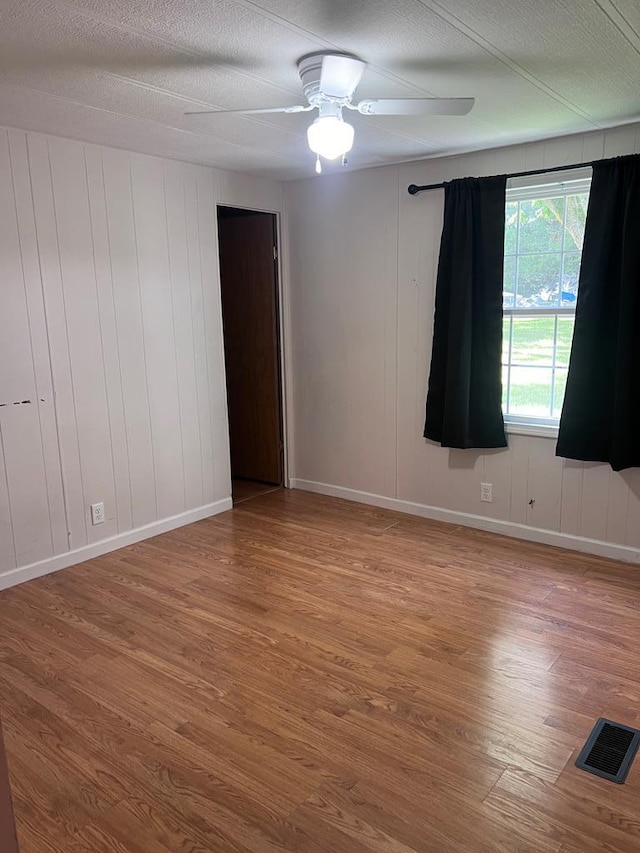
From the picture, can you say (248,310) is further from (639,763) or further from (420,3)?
(639,763)

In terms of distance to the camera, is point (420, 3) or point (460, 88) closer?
point (420, 3)

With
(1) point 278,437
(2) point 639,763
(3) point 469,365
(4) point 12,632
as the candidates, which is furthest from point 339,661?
(1) point 278,437

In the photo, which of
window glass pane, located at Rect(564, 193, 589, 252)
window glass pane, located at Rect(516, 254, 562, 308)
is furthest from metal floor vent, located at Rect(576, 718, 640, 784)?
window glass pane, located at Rect(564, 193, 589, 252)

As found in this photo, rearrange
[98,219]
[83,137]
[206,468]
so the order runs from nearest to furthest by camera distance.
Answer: [83,137]
[98,219]
[206,468]

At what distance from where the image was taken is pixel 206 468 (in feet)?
15.1

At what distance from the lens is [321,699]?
243 centimetres

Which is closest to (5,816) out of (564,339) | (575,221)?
(564,339)

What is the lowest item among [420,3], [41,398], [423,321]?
[41,398]

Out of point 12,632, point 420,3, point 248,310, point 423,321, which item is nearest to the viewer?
point 420,3

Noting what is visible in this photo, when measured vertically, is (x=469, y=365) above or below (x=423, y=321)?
Result: below

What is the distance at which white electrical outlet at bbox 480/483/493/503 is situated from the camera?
13.7 ft

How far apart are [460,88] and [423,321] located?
1703 millimetres

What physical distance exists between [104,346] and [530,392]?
2.66 metres

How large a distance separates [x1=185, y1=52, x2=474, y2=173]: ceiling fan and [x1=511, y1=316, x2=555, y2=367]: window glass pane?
1.67 m
